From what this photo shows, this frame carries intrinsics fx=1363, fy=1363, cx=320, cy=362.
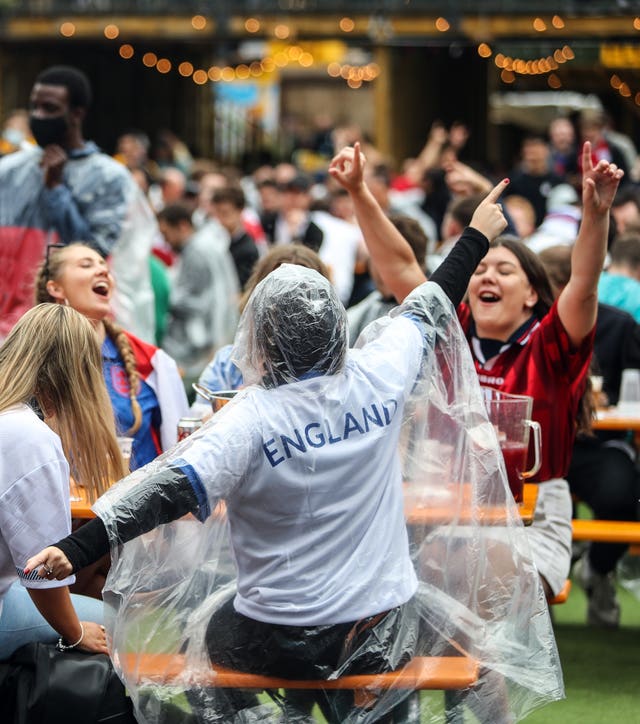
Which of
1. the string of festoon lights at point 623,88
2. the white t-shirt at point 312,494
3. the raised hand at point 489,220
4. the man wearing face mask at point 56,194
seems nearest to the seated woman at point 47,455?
the white t-shirt at point 312,494

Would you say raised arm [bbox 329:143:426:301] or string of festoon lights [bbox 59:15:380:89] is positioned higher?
string of festoon lights [bbox 59:15:380:89]

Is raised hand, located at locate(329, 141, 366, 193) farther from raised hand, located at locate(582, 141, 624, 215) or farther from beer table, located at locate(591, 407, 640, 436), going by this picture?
beer table, located at locate(591, 407, 640, 436)

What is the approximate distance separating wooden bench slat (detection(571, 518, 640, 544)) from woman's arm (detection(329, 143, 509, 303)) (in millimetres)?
1344

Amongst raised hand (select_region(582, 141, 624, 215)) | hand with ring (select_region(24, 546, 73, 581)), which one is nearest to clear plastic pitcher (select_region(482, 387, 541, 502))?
raised hand (select_region(582, 141, 624, 215))

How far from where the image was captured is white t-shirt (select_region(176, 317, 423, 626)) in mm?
3279

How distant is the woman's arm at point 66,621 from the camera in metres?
3.51

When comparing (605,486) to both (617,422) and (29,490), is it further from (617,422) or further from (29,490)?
(29,490)

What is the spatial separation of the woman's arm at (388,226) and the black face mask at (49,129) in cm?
244

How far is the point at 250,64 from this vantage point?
29.9 m

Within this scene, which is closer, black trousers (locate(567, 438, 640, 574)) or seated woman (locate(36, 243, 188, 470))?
seated woman (locate(36, 243, 188, 470))

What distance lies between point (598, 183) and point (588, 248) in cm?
22

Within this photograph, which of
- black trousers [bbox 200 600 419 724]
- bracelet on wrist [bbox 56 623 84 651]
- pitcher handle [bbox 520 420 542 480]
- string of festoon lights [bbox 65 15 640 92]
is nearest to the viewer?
black trousers [bbox 200 600 419 724]

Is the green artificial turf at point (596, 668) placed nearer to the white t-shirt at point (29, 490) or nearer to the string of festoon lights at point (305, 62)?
the white t-shirt at point (29, 490)

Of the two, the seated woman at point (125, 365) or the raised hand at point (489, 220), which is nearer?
the raised hand at point (489, 220)
